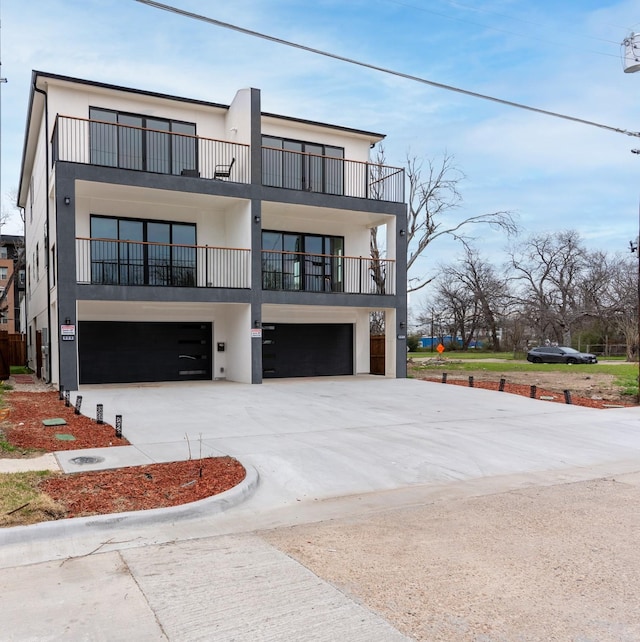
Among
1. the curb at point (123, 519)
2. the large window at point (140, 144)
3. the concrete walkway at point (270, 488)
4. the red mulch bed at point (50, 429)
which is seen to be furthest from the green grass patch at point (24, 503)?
the large window at point (140, 144)

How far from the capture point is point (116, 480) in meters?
6.56

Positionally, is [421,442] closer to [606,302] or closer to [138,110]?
[138,110]

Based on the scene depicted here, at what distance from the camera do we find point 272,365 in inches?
818

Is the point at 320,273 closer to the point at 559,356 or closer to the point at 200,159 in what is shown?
the point at 200,159

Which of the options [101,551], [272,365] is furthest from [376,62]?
[272,365]

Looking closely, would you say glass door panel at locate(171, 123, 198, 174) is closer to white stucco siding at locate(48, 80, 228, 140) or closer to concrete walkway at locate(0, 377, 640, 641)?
white stucco siding at locate(48, 80, 228, 140)

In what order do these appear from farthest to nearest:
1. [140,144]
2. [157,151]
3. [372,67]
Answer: [157,151], [140,144], [372,67]

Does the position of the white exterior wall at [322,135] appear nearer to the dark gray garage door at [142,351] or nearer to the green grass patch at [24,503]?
the dark gray garage door at [142,351]

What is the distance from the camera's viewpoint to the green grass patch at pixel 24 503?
5.15 metres

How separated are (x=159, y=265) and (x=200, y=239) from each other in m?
1.77

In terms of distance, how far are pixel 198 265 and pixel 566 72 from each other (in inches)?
475

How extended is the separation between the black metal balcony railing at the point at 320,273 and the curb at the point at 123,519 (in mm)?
14065

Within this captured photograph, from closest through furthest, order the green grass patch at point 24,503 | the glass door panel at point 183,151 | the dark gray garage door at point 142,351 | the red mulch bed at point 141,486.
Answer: the green grass patch at point 24,503 → the red mulch bed at point 141,486 → the dark gray garage door at point 142,351 → the glass door panel at point 183,151

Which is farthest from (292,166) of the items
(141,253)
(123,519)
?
(123,519)
